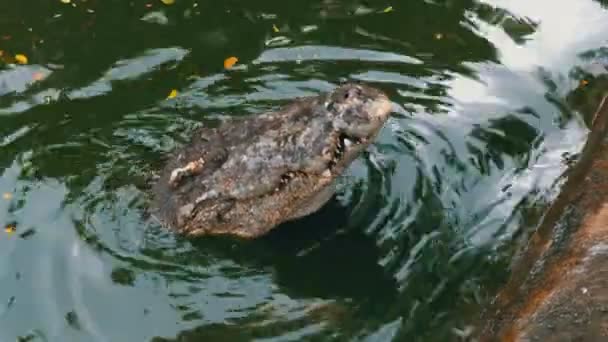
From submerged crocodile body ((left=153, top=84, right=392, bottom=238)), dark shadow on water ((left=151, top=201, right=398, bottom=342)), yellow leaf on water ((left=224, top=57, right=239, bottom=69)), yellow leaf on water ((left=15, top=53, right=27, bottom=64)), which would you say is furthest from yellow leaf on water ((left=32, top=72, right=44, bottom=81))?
dark shadow on water ((left=151, top=201, right=398, bottom=342))

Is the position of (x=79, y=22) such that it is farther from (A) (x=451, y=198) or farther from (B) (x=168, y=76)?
(A) (x=451, y=198)

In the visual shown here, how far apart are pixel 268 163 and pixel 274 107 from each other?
1623 millimetres

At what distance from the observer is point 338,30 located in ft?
30.0

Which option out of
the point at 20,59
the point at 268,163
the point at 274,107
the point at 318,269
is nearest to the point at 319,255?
the point at 318,269

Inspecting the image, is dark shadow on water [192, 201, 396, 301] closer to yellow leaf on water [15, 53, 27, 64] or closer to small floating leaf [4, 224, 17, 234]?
A: small floating leaf [4, 224, 17, 234]

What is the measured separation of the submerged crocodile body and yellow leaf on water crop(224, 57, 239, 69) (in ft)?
6.27

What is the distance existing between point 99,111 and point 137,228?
1752 mm

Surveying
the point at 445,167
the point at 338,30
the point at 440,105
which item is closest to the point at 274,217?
the point at 445,167

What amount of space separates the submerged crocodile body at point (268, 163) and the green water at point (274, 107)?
0.23m

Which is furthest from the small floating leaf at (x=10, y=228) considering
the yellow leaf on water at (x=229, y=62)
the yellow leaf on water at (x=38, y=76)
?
the yellow leaf on water at (x=229, y=62)

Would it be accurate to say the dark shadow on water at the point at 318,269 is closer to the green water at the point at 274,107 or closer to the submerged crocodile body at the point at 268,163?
the green water at the point at 274,107

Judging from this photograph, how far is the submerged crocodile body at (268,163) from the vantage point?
634cm

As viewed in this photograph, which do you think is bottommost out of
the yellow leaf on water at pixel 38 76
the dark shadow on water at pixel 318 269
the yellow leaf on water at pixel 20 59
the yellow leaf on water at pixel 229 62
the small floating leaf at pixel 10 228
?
the small floating leaf at pixel 10 228

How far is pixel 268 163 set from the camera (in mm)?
6434
